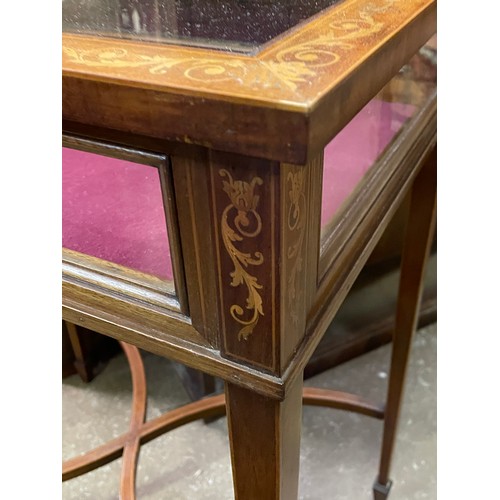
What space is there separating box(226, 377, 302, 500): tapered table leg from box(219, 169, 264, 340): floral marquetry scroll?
2.7 inches

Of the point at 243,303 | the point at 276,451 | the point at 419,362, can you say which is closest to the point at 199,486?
the point at 419,362

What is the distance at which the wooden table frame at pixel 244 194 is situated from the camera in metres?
0.30

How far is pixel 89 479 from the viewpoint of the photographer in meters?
1.15

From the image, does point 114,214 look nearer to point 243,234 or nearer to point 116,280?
point 116,280

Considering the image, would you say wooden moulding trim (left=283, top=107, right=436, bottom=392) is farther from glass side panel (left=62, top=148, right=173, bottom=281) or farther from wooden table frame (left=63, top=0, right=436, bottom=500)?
glass side panel (left=62, top=148, right=173, bottom=281)

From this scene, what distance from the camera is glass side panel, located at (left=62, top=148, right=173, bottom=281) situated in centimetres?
47

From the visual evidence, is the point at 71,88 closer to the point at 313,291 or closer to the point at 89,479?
the point at 313,291

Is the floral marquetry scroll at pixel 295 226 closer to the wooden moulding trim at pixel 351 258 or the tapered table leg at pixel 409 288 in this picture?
the wooden moulding trim at pixel 351 258

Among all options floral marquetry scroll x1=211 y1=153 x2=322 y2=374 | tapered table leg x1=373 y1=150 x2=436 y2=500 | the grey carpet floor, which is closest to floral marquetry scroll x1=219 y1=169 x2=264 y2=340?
floral marquetry scroll x1=211 y1=153 x2=322 y2=374

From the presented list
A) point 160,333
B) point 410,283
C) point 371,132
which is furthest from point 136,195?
point 410,283

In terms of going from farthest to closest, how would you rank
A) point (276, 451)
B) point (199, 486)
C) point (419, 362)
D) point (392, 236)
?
point (419, 362), point (392, 236), point (199, 486), point (276, 451)

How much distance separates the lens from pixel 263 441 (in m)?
0.45

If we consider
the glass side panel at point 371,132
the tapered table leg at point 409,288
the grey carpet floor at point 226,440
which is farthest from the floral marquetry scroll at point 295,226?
the grey carpet floor at point 226,440

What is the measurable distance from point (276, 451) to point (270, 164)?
0.24 m
